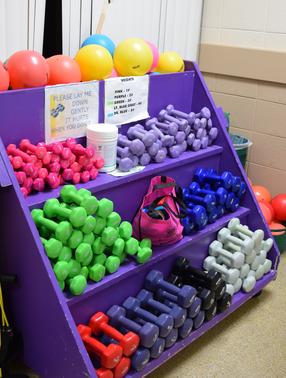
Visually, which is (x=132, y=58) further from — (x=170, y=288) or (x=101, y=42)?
(x=170, y=288)

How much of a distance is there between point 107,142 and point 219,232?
0.70 m

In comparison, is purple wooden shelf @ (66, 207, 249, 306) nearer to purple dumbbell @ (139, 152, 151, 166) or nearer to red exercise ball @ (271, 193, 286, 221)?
purple dumbbell @ (139, 152, 151, 166)

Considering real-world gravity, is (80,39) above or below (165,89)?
above

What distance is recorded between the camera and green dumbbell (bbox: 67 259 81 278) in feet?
5.24

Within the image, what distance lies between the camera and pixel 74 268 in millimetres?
1610

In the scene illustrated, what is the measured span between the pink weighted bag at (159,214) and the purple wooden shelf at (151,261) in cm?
3

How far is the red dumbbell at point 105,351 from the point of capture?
1.56 metres

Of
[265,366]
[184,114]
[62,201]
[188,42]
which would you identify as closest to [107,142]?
[62,201]

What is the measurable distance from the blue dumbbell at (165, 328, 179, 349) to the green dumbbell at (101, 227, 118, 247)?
410 millimetres

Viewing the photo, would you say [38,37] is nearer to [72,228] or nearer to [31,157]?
[31,157]

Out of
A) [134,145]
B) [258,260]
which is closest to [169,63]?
[134,145]

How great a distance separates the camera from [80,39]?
2.37 m

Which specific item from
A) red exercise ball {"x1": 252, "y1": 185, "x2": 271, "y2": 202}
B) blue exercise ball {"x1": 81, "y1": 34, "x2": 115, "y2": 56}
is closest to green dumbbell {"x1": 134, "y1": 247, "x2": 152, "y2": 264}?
blue exercise ball {"x1": 81, "y1": 34, "x2": 115, "y2": 56}

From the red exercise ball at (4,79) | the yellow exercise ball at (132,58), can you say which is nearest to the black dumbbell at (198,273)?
the yellow exercise ball at (132,58)
